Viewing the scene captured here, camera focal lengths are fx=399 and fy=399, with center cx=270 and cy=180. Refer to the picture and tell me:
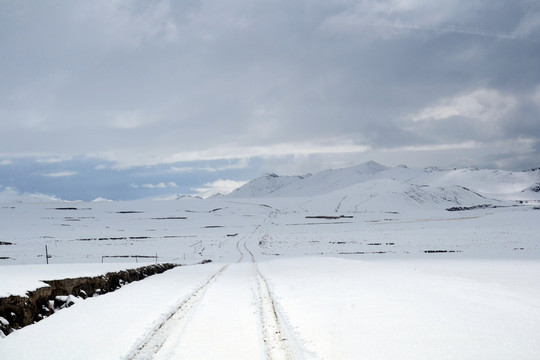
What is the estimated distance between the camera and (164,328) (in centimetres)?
828

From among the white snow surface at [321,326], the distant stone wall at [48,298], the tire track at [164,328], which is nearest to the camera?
the white snow surface at [321,326]

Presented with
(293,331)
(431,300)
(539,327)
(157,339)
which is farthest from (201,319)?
(539,327)

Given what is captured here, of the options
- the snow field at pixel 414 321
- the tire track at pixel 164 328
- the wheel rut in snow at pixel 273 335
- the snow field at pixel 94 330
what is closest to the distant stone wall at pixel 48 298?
the snow field at pixel 94 330

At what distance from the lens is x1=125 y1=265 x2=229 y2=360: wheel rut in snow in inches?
262

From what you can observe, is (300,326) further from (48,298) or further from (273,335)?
(48,298)

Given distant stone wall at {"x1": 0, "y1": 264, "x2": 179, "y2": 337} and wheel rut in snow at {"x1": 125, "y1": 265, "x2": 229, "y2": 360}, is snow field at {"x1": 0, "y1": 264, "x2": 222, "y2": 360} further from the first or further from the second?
distant stone wall at {"x1": 0, "y1": 264, "x2": 179, "y2": 337}

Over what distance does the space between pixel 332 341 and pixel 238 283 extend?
32.1ft

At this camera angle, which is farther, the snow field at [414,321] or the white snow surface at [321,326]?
the white snow surface at [321,326]

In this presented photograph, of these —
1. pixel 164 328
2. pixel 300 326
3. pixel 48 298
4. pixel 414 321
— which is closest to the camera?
pixel 414 321

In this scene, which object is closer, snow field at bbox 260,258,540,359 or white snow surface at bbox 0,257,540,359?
snow field at bbox 260,258,540,359

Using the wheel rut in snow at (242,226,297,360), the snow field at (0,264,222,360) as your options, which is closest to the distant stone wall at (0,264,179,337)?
the snow field at (0,264,222,360)

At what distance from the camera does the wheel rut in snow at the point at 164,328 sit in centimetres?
664

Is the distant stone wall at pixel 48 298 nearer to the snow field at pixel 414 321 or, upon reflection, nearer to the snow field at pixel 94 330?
the snow field at pixel 94 330

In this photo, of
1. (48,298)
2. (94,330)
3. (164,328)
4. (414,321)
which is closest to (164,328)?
(164,328)
